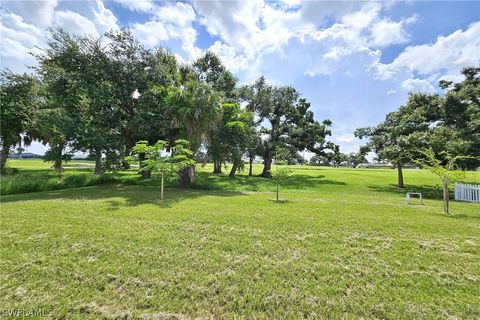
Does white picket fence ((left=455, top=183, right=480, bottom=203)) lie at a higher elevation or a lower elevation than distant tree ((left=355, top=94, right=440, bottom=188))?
lower

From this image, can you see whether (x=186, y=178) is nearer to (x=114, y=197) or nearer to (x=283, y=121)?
(x=114, y=197)

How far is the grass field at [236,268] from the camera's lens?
3078 mm

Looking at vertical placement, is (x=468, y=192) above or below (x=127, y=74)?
below

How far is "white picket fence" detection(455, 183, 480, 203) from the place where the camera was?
1239 cm

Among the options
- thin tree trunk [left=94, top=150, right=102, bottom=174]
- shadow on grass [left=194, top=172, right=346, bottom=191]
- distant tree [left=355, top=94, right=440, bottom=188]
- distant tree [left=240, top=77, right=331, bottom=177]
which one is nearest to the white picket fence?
distant tree [left=355, top=94, right=440, bottom=188]

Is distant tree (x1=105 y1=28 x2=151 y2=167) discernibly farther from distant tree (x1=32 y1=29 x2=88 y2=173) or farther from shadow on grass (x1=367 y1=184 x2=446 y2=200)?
shadow on grass (x1=367 y1=184 x2=446 y2=200)

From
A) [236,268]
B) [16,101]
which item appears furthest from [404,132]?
[16,101]

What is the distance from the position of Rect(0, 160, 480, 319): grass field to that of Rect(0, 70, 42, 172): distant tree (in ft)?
47.2

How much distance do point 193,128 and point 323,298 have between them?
1343 cm

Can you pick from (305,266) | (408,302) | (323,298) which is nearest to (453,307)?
(408,302)

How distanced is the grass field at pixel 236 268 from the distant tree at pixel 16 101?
47.2 feet

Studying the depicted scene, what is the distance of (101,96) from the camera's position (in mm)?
14688

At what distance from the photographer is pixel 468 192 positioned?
508 inches

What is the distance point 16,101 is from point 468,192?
→ 104ft
